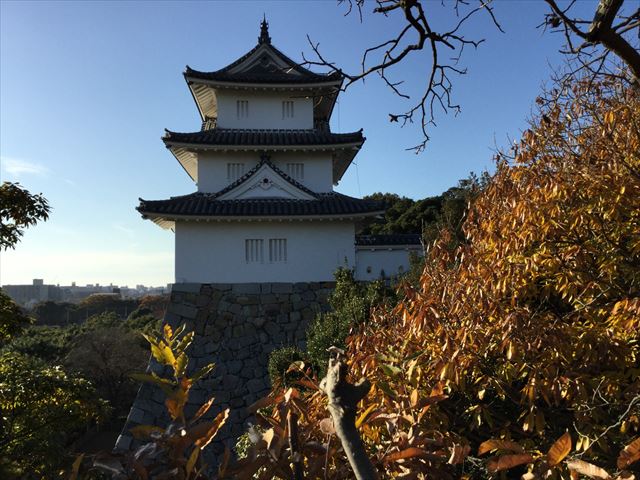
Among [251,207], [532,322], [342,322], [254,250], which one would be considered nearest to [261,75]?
[251,207]

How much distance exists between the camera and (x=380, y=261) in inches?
522

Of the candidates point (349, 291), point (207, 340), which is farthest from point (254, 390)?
point (349, 291)

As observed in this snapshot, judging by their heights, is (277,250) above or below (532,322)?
above

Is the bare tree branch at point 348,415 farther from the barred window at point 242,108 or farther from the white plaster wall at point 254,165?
the barred window at point 242,108

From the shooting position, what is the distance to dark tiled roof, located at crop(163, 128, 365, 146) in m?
12.6

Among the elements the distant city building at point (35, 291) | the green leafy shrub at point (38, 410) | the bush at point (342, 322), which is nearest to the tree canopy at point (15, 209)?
the green leafy shrub at point (38, 410)

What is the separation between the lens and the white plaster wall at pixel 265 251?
40.5 ft

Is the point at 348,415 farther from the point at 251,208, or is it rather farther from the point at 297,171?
the point at 297,171

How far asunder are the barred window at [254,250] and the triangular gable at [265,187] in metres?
1.20

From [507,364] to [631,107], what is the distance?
2.16m

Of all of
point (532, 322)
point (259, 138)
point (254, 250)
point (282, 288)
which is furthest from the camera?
point (259, 138)

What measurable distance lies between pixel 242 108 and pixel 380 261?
6180mm

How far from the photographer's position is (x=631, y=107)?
3271 mm

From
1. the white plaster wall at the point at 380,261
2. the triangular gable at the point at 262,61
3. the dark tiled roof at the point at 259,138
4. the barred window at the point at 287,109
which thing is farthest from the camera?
the triangular gable at the point at 262,61
